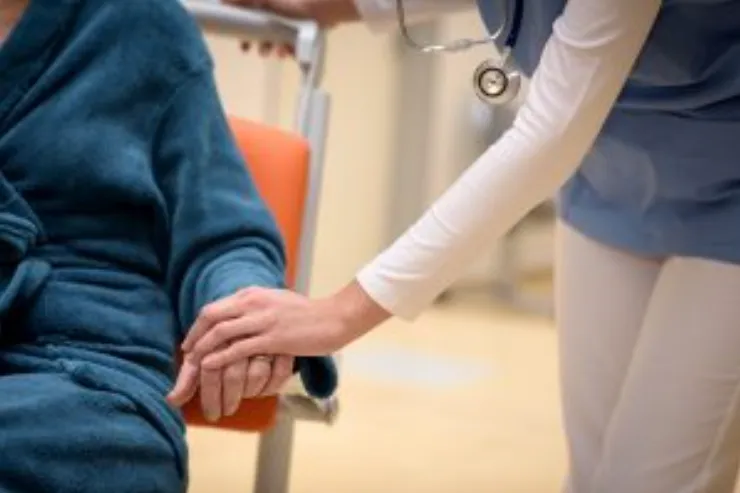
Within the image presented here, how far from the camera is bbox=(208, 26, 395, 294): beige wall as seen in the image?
134 inches

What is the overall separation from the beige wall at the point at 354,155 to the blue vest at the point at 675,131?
198 centimetres

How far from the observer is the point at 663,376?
4.25 feet

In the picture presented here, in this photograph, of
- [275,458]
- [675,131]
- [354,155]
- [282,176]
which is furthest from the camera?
[354,155]

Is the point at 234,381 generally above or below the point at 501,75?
below

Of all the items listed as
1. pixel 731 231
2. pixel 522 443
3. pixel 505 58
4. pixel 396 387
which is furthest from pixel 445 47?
pixel 396 387

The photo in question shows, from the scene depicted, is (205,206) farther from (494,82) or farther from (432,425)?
(432,425)

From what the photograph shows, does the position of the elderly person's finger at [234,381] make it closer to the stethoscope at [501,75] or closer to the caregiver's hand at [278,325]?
the caregiver's hand at [278,325]

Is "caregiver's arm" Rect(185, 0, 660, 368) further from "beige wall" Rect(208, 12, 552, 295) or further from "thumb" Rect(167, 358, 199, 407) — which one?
"beige wall" Rect(208, 12, 552, 295)

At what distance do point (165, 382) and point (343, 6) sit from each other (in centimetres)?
58

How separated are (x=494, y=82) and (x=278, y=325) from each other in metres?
0.35

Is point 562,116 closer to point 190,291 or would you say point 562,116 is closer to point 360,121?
point 190,291

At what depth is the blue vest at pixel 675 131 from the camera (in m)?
1.23

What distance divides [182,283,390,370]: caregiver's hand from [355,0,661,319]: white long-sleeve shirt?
0.03 m

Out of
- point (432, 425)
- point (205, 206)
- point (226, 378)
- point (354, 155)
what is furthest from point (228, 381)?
point (354, 155)
